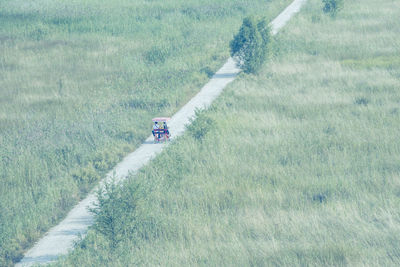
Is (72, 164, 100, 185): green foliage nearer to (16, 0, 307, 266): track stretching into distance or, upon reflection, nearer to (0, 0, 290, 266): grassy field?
(0, 0, 290, 266): grassy field

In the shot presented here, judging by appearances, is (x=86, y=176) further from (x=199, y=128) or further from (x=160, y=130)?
(x=199, y=128)

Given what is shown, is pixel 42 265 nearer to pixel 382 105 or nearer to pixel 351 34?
pixel 382 105

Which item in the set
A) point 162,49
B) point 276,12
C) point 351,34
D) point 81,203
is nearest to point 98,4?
point 276,12

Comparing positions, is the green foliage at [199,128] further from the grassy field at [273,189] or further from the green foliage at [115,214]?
the green foliage at [115,214]

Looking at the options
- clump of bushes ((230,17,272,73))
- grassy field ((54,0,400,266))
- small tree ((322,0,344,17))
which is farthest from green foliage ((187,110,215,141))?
small tree ((322,0,344,17))

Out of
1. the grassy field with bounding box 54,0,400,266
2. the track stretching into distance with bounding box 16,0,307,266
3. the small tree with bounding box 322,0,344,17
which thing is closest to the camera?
the grassy field with bounding box 54,0,400,266

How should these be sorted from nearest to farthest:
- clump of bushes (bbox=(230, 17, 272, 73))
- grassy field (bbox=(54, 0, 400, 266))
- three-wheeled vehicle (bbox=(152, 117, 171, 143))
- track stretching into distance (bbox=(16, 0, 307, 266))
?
1. grassy field (bbox=(54, 0, 400, 266))
2. track stretching into distance (bbox=(16, 0, 307, 266))
3. three-wheeled vehicle (bbox=(152, 117, 171, 143))
4. clump of bushes (bbox=(230, 17, 272, 73))

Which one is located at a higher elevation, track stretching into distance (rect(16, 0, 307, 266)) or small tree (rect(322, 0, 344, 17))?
small tree (rect(322, 0, 344, 17))

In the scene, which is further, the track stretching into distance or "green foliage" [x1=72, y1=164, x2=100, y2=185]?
"green foliage" [x1=72, y1=164, x2=100, y2=185]
